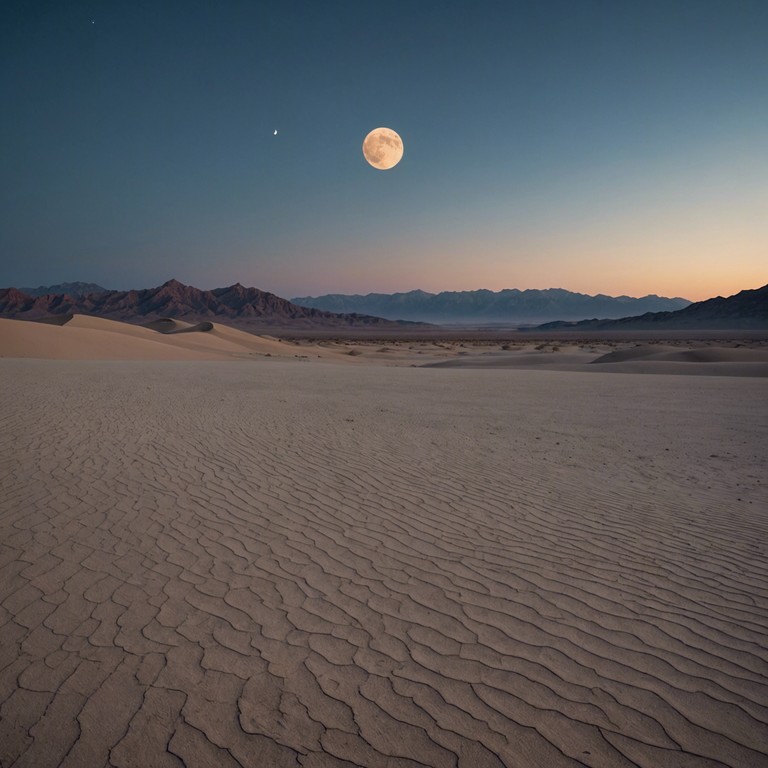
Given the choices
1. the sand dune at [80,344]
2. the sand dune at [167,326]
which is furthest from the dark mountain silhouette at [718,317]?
the sand dune at [80,344]

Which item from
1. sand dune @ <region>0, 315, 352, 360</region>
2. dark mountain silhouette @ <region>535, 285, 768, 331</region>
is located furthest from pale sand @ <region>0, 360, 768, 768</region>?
dark mountain silhouette @ <region>535, 285, 768, 331</region>

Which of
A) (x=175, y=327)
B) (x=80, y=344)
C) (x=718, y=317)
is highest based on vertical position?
(x=718, y=317)

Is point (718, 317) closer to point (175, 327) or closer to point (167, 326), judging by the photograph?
point (175, 327)

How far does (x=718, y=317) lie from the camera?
144 metres

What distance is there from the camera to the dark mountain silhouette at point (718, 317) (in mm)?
134625

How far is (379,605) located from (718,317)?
169459 millimetres

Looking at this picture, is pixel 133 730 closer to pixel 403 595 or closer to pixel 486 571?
pixel 403 595

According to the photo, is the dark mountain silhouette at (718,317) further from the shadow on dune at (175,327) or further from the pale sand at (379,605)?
the pale sand at (379,605)

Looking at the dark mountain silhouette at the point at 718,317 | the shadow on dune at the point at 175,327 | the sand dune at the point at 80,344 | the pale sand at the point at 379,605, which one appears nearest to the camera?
the pale sand at the point at 379,605

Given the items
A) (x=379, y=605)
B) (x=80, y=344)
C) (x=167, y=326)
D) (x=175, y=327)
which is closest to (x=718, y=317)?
(x=175, y=327)

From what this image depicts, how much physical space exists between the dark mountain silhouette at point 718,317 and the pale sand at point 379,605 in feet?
498

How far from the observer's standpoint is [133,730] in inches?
106

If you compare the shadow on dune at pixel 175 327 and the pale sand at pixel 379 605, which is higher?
the shadow on dune at pixel 175 327

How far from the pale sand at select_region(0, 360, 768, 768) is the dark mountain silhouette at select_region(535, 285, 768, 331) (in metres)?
152
